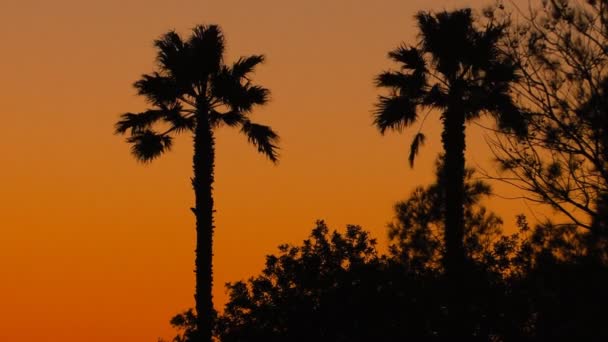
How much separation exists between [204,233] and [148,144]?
5.13 metres

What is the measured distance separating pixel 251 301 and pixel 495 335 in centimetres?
811

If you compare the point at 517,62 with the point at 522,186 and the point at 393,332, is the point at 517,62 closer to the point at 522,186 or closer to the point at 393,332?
the point at 522,186

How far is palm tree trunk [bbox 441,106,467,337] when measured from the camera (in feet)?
130

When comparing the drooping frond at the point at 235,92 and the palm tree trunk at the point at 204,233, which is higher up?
the drooping frond at the point at 235,92

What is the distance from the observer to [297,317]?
42719 mm

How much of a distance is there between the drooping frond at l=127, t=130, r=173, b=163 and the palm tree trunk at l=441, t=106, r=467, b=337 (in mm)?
9347

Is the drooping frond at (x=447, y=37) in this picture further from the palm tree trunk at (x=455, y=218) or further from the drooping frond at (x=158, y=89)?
the drooping frond at (x=158, y=89)

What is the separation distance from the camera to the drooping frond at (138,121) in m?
44.2

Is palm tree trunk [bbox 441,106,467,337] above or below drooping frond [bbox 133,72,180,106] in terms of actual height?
below

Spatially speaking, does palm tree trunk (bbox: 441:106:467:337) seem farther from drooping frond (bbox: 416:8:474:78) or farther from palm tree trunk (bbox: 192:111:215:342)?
palm tree trunk (bbox: 192:111:215:342)

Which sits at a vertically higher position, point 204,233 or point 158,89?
point 158,89

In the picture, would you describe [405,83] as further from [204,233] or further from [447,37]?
[204,233]

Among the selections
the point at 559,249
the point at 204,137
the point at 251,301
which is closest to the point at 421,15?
the point at 204,137

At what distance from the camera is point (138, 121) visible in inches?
1745
